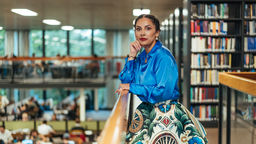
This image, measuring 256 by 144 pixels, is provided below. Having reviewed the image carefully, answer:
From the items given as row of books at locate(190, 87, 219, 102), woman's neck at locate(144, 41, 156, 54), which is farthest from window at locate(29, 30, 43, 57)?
woman's neck at locate(144, 41, 156, 54)

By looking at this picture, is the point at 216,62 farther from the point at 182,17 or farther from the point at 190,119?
the point at 190,119

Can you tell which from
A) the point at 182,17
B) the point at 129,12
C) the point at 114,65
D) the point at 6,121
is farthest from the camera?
the point at 6,121

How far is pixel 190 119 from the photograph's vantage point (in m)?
1.31

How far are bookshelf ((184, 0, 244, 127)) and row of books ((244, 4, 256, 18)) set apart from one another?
0.35 ft

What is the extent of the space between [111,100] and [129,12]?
7840 mm

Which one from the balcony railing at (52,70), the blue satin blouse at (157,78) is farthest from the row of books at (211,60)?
the balcony railing at (52,70)

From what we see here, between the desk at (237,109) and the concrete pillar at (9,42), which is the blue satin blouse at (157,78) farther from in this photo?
the concrete pillar at (9,42)

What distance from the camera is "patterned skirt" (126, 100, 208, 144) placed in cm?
127

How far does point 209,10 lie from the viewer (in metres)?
4.84

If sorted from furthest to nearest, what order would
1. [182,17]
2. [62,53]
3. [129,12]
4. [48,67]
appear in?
1. [62,53]
2. [48,67]
3. [129,12]
4. [182,17]

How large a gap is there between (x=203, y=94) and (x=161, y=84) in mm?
3870

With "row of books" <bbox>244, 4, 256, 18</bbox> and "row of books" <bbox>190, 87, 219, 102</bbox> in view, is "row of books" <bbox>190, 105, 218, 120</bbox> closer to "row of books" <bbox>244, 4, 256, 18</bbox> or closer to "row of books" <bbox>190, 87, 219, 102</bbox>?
"row of books" <bbox>190, 87, 219, 102</bbox>

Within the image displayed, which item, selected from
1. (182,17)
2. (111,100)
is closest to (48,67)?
(111,100)

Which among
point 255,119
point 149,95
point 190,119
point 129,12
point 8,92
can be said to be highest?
point 129,12
